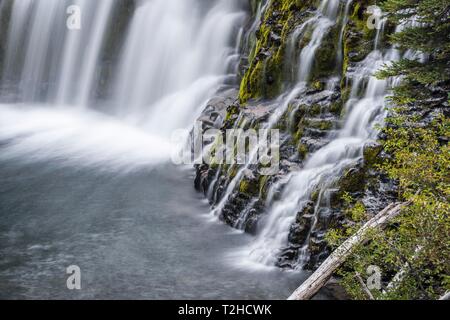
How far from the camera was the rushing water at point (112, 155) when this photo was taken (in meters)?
12.3

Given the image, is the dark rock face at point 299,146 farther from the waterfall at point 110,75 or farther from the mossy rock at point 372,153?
the waterfall at point 110,75

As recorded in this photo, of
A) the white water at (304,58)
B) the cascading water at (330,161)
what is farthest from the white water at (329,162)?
the white water at (304,58)

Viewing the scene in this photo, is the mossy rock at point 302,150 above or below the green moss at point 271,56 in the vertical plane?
below

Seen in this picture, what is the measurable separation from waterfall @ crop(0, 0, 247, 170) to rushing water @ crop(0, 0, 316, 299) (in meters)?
0.09

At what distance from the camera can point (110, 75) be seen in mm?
33500

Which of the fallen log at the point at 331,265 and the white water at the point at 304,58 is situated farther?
the white water at the point at 304,58

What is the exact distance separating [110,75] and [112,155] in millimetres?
11846

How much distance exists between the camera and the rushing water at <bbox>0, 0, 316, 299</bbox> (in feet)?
40.5

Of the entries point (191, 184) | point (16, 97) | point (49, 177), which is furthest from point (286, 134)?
point (16, 97)

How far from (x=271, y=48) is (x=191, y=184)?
6.27 meters

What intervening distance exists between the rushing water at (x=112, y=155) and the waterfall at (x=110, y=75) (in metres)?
0.09

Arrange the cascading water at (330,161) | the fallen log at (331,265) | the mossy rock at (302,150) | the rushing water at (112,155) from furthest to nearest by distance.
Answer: the mossy rock at (302,150) → the cascading water at (330,161) → the rushing water at (112,155) → the fallen log at (331,265)
